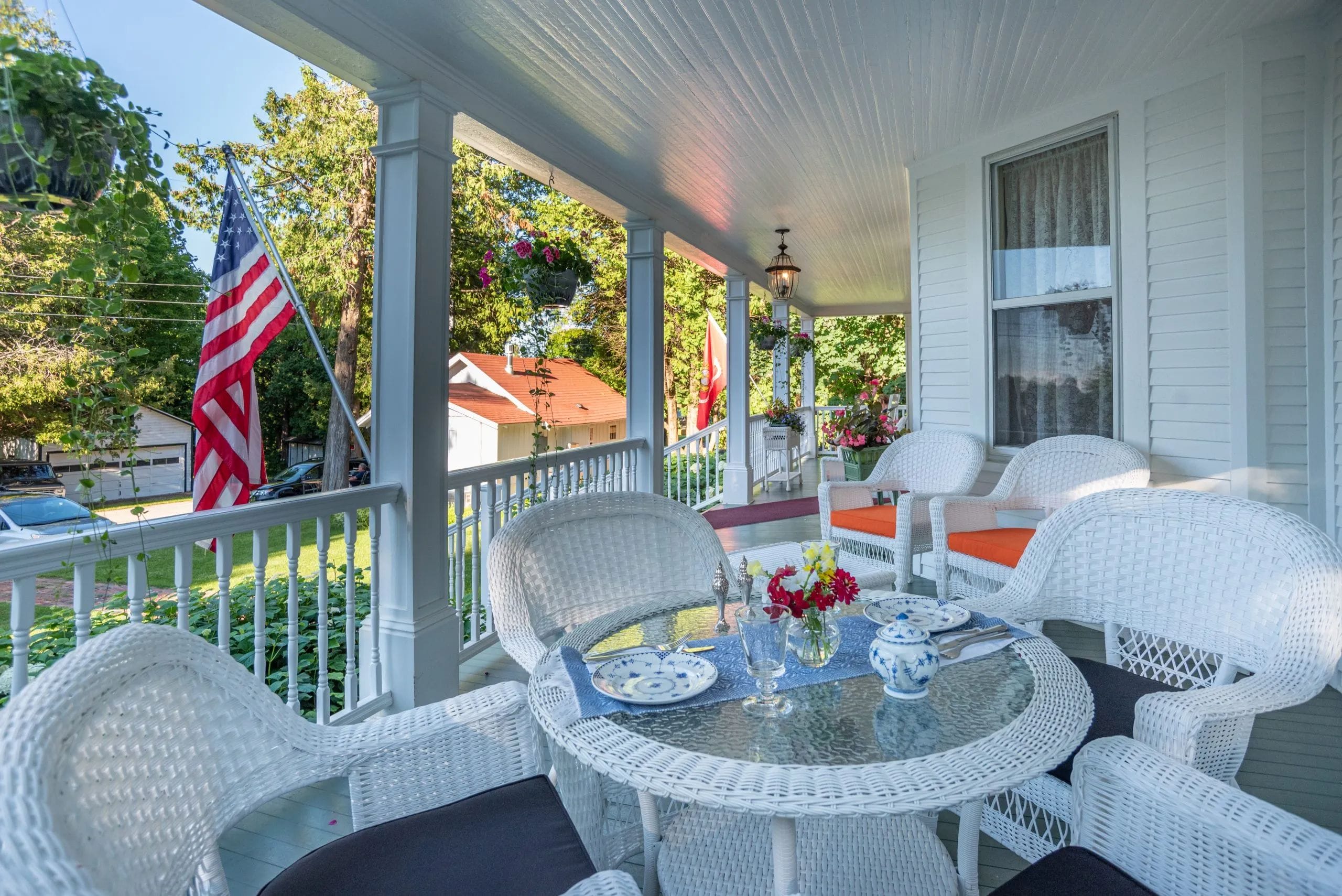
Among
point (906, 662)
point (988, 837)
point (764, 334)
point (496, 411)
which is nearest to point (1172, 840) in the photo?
point (906, 662)

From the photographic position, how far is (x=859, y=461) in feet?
20.5

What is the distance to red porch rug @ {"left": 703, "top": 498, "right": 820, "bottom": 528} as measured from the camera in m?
6.91

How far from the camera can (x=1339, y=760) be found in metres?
2.26

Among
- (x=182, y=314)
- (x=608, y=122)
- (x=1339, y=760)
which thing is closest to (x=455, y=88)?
(x=608, y=122)

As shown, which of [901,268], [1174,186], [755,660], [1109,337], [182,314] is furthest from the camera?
[901,268]

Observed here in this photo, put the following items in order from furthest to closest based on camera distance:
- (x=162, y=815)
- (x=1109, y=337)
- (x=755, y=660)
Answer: (x=1109, y=337)
(x=755, y=660)
(x=162, y=815)

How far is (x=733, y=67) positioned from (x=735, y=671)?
2.73 m

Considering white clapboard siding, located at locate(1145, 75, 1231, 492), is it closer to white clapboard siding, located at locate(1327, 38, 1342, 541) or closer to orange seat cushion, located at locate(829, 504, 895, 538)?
white clapboard siding, located at locate(1327, 38, 1342, 541)

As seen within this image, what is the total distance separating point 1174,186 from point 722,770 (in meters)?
3.52

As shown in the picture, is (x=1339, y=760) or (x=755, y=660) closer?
(x=755, y=660)

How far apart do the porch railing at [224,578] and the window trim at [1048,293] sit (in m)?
3.20

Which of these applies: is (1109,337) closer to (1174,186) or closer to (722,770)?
(1174,186)

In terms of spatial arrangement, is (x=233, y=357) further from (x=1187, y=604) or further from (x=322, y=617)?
(x=1187, y=604)

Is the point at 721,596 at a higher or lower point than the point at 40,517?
lower
